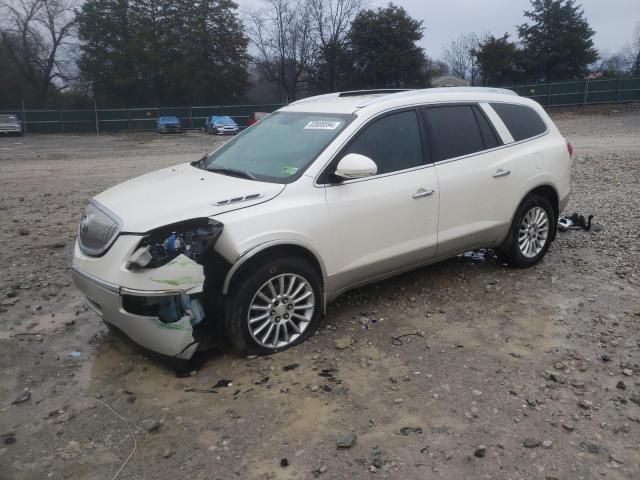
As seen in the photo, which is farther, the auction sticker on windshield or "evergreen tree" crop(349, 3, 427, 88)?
"evergreen tree" crop(349, 3, 427, 88)

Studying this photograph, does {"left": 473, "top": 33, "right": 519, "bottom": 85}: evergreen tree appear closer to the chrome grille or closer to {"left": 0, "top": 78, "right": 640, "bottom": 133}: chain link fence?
{"left": 0, "top": 78, "right": 640, "bottom": 133}: chain link fence

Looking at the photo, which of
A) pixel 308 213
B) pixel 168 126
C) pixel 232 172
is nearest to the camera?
pixel 308 213

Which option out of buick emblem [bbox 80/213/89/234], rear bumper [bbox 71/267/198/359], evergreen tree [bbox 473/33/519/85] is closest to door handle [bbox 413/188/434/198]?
rear bumper [bbox 71/267/198/359]

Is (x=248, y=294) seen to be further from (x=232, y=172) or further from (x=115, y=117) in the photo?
(x=115, y=117)

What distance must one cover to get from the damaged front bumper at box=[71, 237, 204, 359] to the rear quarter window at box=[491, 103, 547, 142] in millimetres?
3474

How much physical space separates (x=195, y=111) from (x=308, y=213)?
41.6m

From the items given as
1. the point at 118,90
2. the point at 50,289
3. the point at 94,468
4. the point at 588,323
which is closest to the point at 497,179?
the point at 588,323

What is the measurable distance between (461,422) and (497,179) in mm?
2630

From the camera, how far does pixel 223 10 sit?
47531 mm

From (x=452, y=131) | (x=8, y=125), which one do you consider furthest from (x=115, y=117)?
(x=452, y=131)

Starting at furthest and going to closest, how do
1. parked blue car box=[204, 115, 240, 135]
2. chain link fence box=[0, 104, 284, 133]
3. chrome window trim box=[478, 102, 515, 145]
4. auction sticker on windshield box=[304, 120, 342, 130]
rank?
chain link fence box=[0, 104, 284, 133] → parked blue car box=[204, 115, 240, 135] → chrome window trim box=[478, 102, 515, 145] → auction sticker on windshield box=[304, 120, 342, 130]

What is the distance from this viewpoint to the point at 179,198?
151 inches

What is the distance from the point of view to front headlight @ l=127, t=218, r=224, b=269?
350 centimetres

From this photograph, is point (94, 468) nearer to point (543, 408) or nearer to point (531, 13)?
point (543, 408)
